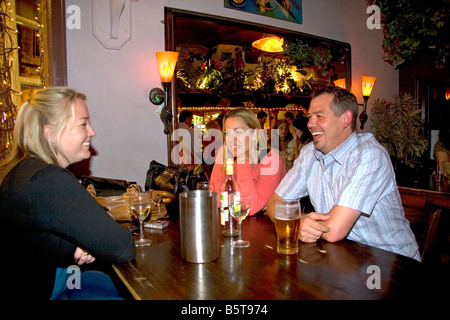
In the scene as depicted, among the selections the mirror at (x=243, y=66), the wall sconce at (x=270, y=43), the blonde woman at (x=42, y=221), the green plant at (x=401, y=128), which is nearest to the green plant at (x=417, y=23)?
the blonde woman at (x=42, y=221)

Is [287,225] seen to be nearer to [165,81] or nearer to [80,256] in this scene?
[80,256]

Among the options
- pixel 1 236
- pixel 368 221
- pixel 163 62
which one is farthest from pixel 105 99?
pixel 368 221

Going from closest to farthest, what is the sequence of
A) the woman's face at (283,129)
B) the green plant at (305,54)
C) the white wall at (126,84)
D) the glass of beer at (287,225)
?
the glass of beer at (287,225)
the white wall at (126,84)
the green plant at (305,54)
the woman's face at (283,129)

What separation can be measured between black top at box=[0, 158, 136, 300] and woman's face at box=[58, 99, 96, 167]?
8.9 inches

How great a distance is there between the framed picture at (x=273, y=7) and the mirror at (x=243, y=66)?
0.20 metres

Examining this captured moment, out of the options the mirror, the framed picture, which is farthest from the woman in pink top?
the framed picture

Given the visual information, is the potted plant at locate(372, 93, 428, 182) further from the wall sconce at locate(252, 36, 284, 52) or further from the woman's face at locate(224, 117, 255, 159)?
the woman's face at locate(224, 117, 255, 159)

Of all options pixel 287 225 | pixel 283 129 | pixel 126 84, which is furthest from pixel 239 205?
pixel 283 129

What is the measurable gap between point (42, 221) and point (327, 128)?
5.04 ft

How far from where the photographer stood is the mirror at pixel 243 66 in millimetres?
4984

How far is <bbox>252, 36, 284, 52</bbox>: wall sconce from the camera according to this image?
520 cm

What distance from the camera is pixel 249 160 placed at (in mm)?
2354

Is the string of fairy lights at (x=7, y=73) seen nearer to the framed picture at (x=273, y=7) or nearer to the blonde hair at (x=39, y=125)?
the blonde hair at (x=39, y=125)
